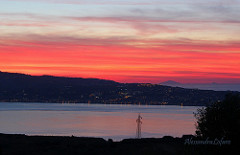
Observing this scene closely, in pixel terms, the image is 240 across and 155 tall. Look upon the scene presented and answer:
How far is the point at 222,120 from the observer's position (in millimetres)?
42625

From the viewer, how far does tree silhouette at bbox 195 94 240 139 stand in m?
41.9

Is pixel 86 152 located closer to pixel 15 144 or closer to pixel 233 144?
pixel 15 144

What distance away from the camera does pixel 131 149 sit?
5744 centimetres

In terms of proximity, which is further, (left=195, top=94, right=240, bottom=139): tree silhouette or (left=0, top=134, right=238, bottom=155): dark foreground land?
(left=0, top=134, right=238, bottom=155): dark foreground land

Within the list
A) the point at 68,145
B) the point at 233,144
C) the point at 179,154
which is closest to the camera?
the point at 233,144

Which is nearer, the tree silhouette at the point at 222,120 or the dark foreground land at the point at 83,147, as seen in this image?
the tree silhouette at the point at 222,120

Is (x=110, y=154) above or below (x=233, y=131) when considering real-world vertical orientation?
below

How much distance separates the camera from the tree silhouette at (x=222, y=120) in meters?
41.9

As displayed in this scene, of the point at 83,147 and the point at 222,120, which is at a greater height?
the point at 222,120

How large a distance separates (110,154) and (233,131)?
19.5 m

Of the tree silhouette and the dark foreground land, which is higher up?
the tree silhouette

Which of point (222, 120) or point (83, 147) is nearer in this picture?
point (222, 120)

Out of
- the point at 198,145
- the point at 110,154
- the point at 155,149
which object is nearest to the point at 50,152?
the point at 110,154

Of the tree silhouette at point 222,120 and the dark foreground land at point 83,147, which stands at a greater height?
the tree silhouette at point 222,120
